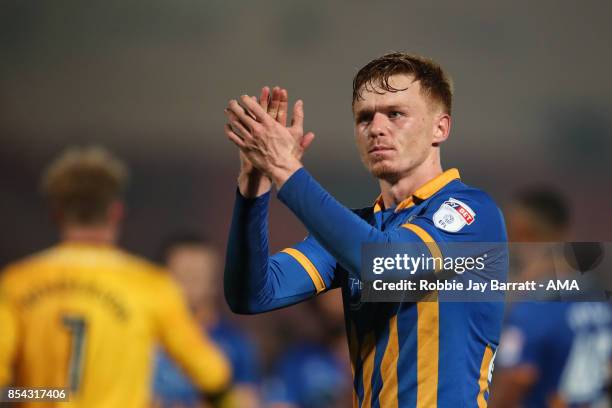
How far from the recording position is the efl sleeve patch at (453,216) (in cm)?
218

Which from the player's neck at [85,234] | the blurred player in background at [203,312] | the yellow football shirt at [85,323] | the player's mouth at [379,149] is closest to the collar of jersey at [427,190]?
the player's mouth at [379,149]

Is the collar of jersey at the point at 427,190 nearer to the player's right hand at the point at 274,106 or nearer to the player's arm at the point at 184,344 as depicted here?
the player's right hand at the point at 274,106

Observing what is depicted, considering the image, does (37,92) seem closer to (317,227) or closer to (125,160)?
(125,160)

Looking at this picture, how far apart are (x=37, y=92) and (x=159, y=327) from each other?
6238 mm

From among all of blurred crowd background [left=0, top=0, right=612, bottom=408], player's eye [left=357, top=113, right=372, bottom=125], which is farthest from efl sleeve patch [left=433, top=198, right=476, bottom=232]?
Answer: blurred crowd background [left=0, top=0, right=612, bottom=408]

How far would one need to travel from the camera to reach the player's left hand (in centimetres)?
208

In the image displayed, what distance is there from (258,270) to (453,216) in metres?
0.48

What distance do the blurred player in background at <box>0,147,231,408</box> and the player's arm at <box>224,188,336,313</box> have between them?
157cm

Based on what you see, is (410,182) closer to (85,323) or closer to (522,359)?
(85,323)

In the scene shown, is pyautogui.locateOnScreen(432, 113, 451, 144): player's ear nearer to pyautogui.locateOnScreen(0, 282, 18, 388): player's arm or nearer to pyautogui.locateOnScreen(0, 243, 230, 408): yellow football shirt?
pyautogui.locateOnScreen(0, 243, 230, 408): yellow football shirt

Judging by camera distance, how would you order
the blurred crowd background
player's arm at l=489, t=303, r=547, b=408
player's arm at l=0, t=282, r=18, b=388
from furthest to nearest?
the blurred crowd background → player's arm at l=489, t=303, r=547, b=408 → player's arm at l=0, t=282, r=18, b=388

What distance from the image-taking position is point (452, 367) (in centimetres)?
216

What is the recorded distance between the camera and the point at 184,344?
4074mm

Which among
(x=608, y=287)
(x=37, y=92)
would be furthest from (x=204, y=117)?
(x=608, y=287)
